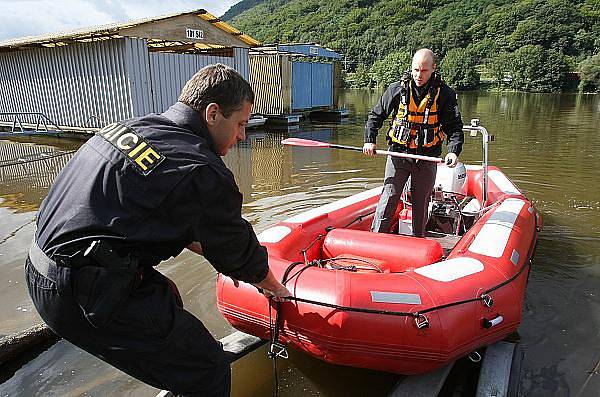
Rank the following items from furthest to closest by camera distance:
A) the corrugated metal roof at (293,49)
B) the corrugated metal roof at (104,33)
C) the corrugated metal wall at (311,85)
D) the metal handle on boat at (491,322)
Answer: the corrugated metal wall at (311,85), the corrugated metal roof at (293,49), the corrugated metal roof at (104,33), the metal handle on boat at (491,322)

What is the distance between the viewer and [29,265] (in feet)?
4.85

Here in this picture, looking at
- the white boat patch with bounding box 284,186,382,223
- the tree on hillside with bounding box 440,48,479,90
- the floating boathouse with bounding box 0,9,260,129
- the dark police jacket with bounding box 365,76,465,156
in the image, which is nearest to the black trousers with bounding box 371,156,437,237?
the dark police jacket with bounding box 365,76,465,156

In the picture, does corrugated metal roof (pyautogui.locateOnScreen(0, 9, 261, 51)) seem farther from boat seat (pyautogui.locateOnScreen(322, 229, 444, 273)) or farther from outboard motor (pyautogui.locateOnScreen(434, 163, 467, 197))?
boat seat (pyautogui.locateOnScreen(322, 229, 444, 273))

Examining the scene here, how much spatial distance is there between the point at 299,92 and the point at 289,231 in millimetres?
12116

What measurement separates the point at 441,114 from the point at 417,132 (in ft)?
0.78

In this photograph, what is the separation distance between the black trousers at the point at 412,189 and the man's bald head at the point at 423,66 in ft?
2.05

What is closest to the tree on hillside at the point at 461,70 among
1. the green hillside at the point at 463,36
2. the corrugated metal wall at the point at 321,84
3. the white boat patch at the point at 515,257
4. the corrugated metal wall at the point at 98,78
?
the green hillside at the point at 463,36

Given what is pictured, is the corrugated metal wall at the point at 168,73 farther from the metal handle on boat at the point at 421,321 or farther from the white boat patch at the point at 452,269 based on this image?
the metal handle on boat at the point at 421,321

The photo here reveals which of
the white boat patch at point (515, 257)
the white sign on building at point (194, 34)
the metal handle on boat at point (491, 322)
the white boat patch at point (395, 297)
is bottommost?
the metal handle on boat at point (491, 322)

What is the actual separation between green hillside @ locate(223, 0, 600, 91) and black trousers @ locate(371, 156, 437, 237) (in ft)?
144

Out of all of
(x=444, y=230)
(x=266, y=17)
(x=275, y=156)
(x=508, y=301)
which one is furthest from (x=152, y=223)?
(x=266, y=17)

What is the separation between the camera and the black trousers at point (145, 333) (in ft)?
4.61

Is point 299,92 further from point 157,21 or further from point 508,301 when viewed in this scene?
point 508,301

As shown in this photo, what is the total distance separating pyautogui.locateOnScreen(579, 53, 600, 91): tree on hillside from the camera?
3912 centimetres
